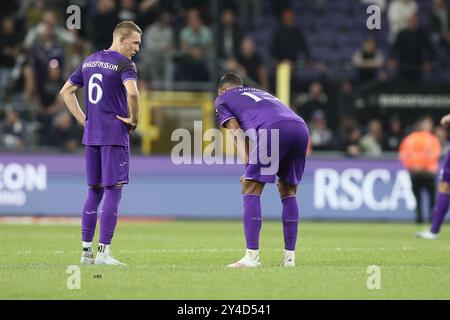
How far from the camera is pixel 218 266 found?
35.4 ft

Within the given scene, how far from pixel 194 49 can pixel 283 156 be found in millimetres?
12593

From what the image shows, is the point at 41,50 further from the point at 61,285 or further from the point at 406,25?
the point at 61,285

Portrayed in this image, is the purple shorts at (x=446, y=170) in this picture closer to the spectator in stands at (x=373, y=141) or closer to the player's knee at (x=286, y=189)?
the player's knee at (x=286, y=189)

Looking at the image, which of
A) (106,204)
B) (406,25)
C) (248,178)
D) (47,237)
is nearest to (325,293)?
(248,178)

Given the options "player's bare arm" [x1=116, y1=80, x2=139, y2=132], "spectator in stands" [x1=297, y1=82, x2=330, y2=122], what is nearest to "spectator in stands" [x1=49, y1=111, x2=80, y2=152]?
"spectator in stands" [x1=297, y1=82, x2=330, y2=122]

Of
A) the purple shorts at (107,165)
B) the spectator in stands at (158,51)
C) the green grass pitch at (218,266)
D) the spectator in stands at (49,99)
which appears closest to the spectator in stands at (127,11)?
the spectator in stands at (158,51)

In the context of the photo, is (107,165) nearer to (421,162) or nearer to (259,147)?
(259,147)

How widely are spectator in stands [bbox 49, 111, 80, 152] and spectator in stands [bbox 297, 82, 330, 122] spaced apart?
4.85 m

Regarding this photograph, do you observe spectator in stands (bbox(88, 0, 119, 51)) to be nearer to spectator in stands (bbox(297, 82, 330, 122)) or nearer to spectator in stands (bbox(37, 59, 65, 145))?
spectator in stands (bbox(37, 59, 65, 145))

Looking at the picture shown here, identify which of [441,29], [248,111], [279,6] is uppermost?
[279,6]

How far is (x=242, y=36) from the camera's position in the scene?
24969 millimetres

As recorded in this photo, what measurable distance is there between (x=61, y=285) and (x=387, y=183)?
13089mm

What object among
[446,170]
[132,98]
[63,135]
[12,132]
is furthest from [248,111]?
[12,132]

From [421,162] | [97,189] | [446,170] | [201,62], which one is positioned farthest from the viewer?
[201,62]
